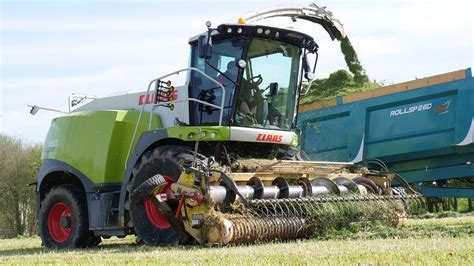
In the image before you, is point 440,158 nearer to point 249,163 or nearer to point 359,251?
point 249,163

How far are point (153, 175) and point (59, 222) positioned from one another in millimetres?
2170

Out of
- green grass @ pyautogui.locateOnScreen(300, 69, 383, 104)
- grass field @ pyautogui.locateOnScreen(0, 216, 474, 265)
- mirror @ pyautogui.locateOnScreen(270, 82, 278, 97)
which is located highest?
green grass @ pyautogui.locateOnScreen(300, 69, 383, 104)

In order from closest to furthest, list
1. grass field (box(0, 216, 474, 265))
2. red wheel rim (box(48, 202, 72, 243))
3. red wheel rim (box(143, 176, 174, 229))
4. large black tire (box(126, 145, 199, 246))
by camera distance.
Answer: grass field (box(0, 216, 474, 265))
large black tire (box(126, 145, 199, 246))
red wheel rim (box(143, 176, 174, 229))
red wheel rim (box(48, 202, 72, 243))

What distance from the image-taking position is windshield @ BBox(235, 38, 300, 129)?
7543 mm

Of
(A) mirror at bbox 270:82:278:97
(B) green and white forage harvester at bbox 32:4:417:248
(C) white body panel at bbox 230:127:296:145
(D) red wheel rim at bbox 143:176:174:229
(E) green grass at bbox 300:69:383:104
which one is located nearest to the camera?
(B) green and white forage harvester at bbox 32:4:417:248

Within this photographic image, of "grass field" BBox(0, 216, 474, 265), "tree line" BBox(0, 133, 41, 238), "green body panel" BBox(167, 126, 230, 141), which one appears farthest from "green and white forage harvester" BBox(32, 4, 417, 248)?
"tree line" BBox(0, 133, 41, 238)

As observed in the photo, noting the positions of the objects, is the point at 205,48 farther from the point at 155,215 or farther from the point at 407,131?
the point at 407,131

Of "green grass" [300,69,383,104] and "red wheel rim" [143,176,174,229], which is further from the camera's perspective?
"green grass" [300,69,383,104]

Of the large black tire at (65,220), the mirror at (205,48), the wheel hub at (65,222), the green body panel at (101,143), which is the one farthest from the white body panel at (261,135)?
the wheel hub at (65,222)

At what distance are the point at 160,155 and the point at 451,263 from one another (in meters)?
3.63

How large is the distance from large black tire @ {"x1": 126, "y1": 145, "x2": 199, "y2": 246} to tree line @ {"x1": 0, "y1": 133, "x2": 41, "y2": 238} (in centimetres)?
1750

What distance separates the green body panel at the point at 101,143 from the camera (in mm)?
8164

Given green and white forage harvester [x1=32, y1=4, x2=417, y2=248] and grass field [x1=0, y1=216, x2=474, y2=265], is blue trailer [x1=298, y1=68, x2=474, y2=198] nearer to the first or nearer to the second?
green and white forage harvester [x1=32, y1=4, x2=417, y2=248]

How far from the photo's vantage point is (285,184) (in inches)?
283
